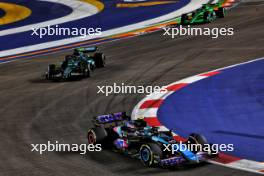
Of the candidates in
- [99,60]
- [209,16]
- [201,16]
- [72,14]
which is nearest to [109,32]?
[201,16]

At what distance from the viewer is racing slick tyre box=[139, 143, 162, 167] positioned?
10891 millimetres

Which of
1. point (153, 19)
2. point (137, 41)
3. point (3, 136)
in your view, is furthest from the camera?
point (153, 19)

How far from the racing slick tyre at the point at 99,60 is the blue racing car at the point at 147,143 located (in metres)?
7.57

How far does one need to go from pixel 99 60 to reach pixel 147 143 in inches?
375

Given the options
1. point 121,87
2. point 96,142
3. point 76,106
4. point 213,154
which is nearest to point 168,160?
point 213,154

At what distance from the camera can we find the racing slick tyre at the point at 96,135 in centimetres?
1213

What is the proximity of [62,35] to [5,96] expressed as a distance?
33.5 feet

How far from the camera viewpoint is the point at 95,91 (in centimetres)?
1730

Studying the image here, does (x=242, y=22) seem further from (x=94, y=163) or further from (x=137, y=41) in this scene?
(x=94, y=163)

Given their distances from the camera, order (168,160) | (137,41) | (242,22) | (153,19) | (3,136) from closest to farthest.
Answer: (168,160), (3,136), (137,41), (242,22), (153,19)

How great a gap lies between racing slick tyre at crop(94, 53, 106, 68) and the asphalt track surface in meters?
0.22

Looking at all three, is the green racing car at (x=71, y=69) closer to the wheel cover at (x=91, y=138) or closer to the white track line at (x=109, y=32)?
the white track line at (x=109, y=32)

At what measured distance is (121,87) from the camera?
17.7 m

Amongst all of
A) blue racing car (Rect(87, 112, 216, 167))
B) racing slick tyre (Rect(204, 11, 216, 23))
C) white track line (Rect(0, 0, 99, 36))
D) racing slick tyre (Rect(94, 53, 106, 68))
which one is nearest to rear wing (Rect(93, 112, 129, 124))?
blue racing car (Rect(87, 112, 216, 167))
